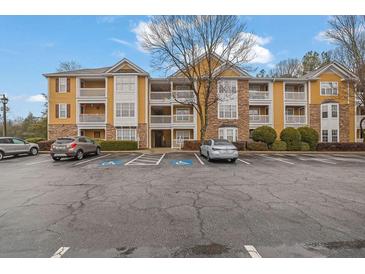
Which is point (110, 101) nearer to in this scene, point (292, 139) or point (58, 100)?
point (58, 100)

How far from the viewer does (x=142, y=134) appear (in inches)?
1081

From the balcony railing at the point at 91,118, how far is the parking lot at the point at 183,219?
19825mm

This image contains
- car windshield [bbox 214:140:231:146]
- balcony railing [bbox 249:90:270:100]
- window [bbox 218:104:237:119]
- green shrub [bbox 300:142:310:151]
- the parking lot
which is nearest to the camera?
the parking lot

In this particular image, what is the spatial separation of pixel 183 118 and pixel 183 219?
23947 mm

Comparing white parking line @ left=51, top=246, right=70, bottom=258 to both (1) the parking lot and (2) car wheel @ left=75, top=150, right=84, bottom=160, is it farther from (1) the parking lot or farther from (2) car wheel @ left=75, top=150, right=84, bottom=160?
(2) car wheel @ left=75, top=150, right=84, bottom=160

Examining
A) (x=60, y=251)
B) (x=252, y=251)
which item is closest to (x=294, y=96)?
(x=252, y=251)

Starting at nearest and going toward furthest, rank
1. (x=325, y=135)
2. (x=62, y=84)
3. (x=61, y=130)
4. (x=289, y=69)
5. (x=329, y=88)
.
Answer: (x=61, y=130), (x=62, y=84), (x=325, y=135), (x=329, y=88), (x=289, y=69)

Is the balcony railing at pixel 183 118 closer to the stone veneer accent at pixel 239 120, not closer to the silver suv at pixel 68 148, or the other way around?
the stone veneer accent at pixel 239 120

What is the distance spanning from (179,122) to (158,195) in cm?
2180

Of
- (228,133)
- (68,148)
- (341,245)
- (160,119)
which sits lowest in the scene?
(341,245)

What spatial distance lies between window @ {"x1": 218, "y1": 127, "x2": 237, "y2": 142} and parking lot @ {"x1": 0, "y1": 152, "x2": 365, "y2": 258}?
1901cm

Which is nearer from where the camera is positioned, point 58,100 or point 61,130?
point 61,130

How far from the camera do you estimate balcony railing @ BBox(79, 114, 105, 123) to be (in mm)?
27344

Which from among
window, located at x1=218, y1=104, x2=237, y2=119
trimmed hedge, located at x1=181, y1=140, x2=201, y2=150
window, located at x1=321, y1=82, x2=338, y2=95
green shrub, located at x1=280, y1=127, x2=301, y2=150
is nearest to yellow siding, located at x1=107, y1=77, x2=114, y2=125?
trimmed hedge, located at x1=181, y1=140, x2=201, y2=150
